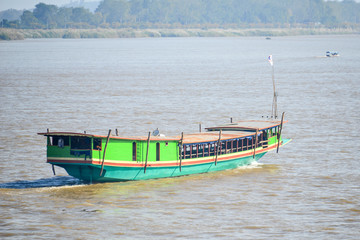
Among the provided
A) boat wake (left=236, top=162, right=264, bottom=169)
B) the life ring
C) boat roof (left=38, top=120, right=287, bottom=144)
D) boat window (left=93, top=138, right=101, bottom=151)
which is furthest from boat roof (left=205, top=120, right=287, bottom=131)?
the life ring

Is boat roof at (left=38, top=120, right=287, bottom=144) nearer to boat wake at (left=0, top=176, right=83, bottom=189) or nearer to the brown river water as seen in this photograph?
the brown river water

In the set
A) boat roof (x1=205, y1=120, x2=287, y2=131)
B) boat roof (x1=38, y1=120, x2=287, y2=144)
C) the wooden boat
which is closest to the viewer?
the wooden boat

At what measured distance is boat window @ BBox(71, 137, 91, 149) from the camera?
35953 mm

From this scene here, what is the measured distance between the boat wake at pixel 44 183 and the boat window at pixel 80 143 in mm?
2692

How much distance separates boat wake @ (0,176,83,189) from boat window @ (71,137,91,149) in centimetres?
269

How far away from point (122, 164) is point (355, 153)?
1890 centimetres

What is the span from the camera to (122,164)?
121 feet

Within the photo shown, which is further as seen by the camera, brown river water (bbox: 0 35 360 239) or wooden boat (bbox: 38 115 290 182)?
wooden boat (bbox: 38 115 290 182)

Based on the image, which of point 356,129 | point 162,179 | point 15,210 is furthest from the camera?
point 356,129

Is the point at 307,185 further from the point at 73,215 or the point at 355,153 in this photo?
the point at 73,215

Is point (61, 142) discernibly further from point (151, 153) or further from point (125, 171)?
point (151, 153)

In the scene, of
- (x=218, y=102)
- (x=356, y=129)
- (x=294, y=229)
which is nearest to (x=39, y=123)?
(x=218, y=102)

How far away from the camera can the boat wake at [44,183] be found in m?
37.7

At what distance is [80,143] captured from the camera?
36.1m
